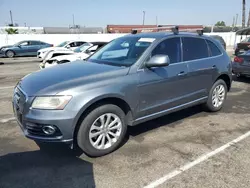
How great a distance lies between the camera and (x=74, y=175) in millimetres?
2973

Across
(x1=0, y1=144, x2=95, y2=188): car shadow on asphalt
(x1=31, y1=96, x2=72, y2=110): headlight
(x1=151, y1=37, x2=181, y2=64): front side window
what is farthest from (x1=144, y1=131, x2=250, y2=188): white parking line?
(x1=151, y1=37, x2=181, y2=64): front side window

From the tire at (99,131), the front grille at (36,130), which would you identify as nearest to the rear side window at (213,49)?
the tire at (99,131)

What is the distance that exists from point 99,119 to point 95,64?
105 cm

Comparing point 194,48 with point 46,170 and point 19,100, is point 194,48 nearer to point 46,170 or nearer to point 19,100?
point 19,100

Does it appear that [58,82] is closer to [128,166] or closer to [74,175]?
[74,175]

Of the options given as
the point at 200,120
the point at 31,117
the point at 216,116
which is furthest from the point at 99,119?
the point at 216,116

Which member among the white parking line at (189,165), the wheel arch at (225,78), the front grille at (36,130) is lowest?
the white parking line at (189,165)

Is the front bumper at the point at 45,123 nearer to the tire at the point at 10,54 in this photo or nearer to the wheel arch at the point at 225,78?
the wheel arch at the point at 225,78

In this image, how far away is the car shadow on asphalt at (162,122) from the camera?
4.32 meters

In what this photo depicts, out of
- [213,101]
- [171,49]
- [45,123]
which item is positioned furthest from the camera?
[213,101]

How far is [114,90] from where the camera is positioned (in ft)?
10.8

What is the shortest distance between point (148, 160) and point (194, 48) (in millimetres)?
2362

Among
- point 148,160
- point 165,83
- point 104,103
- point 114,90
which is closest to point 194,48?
point 165,83

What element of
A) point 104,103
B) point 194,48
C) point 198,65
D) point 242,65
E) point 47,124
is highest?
point 194,48
